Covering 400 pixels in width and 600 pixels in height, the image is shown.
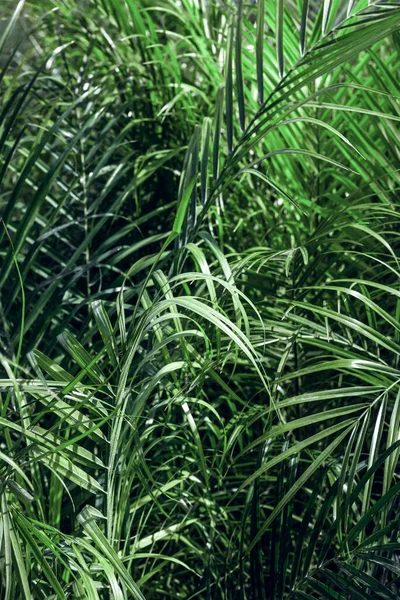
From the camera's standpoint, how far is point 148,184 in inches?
49.3

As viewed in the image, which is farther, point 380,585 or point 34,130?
point 34,130

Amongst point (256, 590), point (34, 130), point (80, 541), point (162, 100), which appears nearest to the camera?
point (80, 541)

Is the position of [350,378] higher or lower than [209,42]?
lower

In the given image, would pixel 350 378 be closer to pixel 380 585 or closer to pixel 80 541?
pixel 380 585

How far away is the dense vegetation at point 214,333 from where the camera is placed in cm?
62

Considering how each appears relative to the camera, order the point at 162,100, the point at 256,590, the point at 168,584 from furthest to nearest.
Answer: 1. the point at 162,100
2. the point at 168,584
3. the point at 256,590

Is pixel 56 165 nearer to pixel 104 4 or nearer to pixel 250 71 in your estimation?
pixel 250 71

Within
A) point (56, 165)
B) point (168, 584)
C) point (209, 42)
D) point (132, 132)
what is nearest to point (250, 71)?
point (209, 42)

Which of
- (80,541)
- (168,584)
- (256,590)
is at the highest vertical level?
(80,541)

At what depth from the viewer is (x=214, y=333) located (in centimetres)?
79

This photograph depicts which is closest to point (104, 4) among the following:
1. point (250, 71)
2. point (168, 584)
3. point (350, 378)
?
point (250, 71)

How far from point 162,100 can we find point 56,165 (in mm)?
423

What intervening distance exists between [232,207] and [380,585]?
0.65m

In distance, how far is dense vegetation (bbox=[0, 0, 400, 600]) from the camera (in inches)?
24.5
